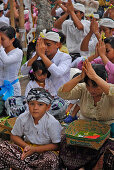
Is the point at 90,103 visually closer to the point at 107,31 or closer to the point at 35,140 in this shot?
the point at 35,140

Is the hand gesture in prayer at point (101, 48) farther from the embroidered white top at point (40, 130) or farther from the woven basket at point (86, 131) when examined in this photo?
the embroidered white top at point (40, 130)

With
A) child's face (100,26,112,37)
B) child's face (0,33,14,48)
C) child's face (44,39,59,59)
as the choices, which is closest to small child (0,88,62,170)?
child's face (44,39,59,59)

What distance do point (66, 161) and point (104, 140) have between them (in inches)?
18.7

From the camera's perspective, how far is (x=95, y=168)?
3146 mm

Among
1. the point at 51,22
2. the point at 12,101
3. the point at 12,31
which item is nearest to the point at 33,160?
the point at 12,101

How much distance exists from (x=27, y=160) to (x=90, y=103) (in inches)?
38.4

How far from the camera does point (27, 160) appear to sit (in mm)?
3264

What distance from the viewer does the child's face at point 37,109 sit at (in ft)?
10.9

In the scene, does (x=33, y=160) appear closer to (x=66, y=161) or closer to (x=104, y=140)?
(x=66, y=161)

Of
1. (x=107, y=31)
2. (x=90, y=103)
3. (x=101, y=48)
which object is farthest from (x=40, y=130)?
(x=107, y=31)

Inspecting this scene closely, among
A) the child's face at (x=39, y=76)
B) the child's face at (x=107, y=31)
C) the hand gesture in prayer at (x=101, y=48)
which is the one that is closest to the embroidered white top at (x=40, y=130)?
the child's face at (x=39, y=76)

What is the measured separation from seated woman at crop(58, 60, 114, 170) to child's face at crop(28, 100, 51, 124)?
26 cm

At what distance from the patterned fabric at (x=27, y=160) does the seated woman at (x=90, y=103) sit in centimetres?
12

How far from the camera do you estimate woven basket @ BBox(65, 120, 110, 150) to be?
118 inches
